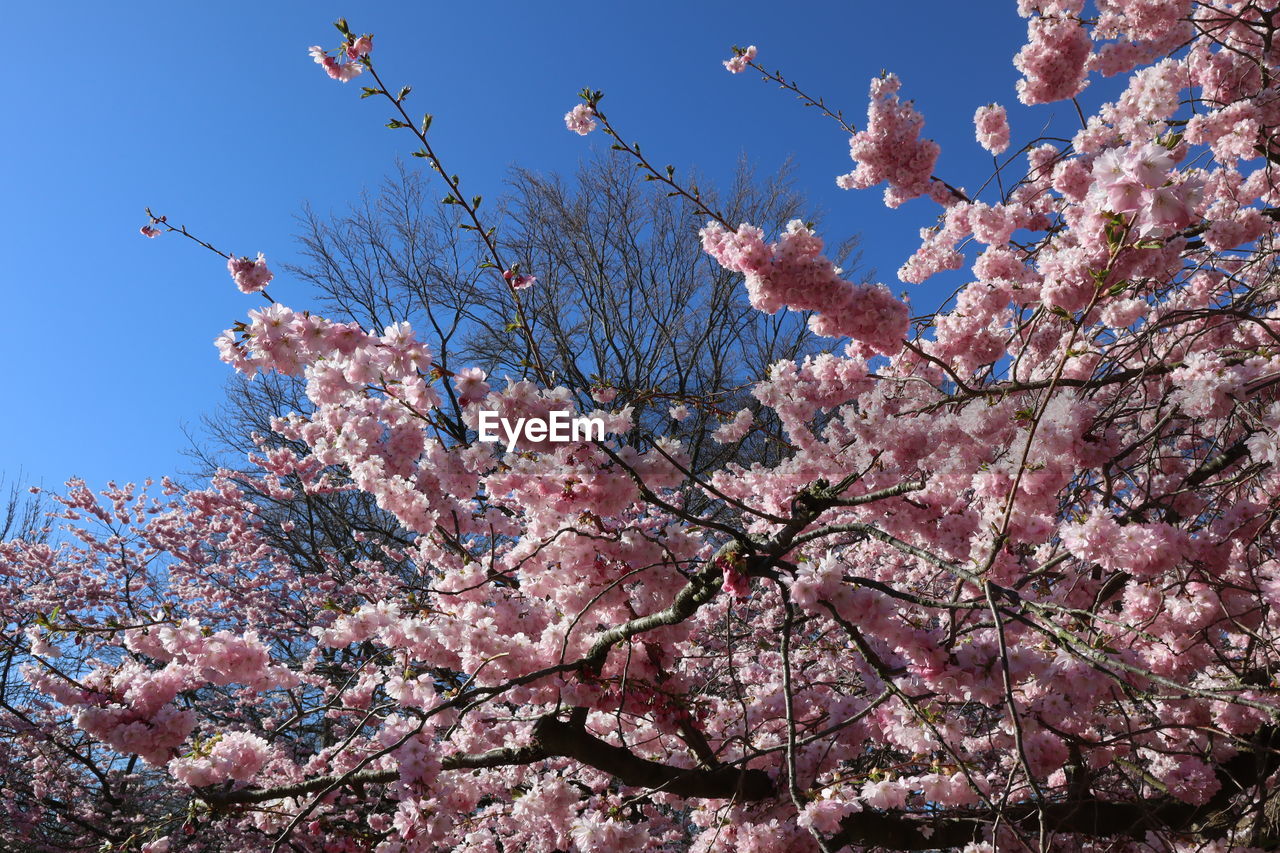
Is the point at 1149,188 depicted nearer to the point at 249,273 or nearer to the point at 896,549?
the point at 896,549

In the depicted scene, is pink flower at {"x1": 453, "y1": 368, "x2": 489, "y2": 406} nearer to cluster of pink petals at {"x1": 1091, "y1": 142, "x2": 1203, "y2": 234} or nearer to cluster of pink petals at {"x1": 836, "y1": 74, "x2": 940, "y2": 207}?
cluster of pink petals at {"x1": 1091, "y1": 142, "x2": 1203, "y2": 234}

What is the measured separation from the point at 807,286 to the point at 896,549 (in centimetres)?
138

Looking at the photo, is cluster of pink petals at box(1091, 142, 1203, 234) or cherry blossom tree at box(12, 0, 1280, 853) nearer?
cluster of pink petals at box(1091, 142, 1203, 234)

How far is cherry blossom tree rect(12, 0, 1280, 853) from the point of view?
2.36 meters

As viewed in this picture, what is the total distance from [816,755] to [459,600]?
1612 mm

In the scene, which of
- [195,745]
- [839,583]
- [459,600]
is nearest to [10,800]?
[195,745]

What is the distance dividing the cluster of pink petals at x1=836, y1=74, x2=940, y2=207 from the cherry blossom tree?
1 cm

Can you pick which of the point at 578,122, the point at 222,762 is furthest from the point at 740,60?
the point at 222,762

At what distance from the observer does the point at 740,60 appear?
15.5 ft

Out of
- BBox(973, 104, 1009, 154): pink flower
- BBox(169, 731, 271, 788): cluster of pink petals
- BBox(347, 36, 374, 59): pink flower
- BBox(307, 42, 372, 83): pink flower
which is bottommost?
BBox(169, 731, 271, 788): cluster of pink petals

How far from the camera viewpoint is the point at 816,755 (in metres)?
3.23

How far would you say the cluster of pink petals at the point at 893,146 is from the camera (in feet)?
12.1

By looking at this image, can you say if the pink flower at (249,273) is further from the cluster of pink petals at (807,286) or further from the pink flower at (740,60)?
the pink flower at (740,60)

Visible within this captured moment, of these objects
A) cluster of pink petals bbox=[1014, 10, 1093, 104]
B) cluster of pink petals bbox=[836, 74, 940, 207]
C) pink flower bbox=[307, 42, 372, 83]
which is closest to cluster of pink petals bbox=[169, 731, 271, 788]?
pink flower bbox=[307, 42, 372, 83]
